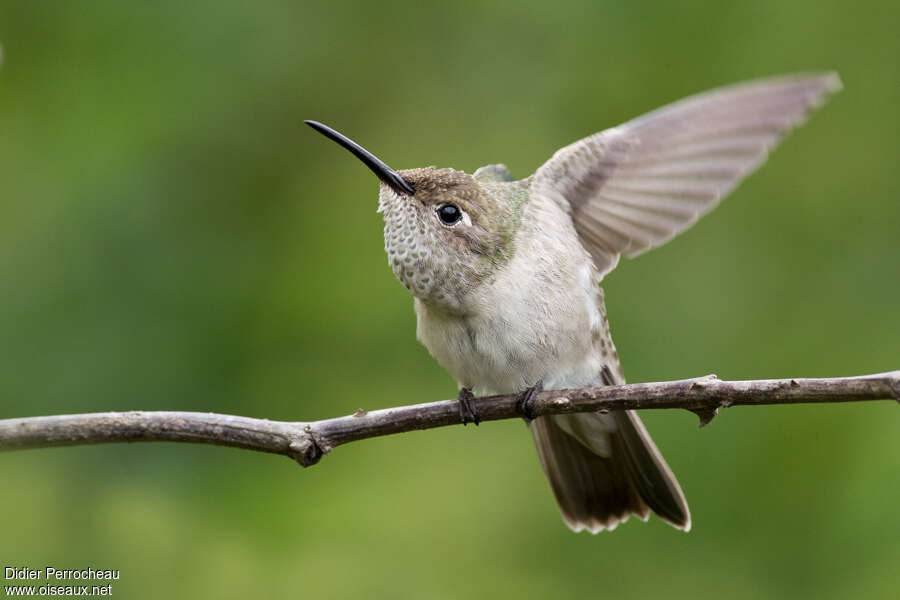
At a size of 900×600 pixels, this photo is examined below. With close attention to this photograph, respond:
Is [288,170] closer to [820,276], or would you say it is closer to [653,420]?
[653,420]

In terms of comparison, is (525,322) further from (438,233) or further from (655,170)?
(655,170)

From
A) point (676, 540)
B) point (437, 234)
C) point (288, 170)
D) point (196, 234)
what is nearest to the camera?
point (437, 234)

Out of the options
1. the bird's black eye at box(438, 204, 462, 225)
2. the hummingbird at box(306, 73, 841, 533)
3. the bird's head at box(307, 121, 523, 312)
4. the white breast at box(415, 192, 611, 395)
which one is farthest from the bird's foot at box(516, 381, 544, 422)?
the bird's black eye at box(438, 204, 462, 225)

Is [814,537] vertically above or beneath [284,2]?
beneath

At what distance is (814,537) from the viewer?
4.48 meters

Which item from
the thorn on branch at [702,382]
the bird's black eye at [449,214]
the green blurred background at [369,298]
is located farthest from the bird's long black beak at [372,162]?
the thorn on branch at [702,382]

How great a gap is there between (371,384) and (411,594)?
108 centimetres

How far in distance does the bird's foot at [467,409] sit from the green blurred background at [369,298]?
986 millimetres

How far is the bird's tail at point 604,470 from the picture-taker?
4.63m

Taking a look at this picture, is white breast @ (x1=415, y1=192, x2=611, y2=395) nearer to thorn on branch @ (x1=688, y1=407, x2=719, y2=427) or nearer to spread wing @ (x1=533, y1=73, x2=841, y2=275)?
spread wing @ (x1=533, y1=73, x2=841, y2=275)

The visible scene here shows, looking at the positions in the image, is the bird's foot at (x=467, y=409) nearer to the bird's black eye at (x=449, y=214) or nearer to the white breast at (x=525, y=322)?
the white breast at (x=525, y=322)

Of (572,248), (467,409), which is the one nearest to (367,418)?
(467,409)

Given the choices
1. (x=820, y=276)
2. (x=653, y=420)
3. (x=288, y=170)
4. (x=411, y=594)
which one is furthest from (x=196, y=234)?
(x=820, y=276)

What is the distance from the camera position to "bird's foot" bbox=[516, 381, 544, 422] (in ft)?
12.4
